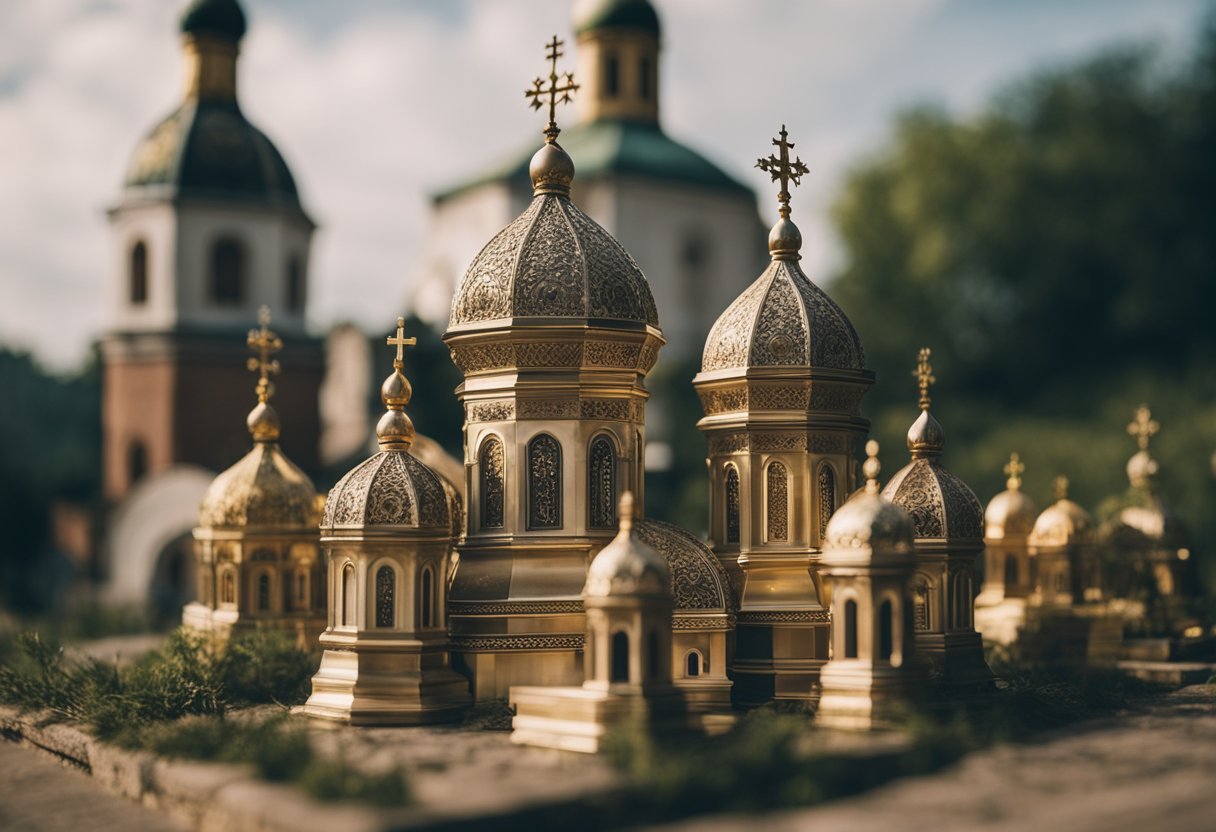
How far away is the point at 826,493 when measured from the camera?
1516 centimetres

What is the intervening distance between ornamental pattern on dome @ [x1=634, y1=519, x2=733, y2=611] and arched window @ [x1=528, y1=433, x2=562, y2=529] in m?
0.77

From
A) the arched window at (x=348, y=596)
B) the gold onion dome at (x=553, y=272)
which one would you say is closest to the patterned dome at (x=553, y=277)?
the gold onion dome at (x=553, y=272)

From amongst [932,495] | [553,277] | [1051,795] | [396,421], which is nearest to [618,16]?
[932,495]

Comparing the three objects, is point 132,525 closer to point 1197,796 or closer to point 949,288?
point 949,288

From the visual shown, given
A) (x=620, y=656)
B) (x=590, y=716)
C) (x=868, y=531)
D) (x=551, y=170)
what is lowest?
(x=590, y=716)

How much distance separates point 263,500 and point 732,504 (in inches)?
225

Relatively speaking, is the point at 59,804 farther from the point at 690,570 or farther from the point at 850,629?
the point at 850,629

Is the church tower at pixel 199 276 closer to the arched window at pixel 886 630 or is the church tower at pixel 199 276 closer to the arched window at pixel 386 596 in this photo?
the arched window at pixel 386 596

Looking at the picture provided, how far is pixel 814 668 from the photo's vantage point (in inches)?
564

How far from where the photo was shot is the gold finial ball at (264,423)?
18.4m

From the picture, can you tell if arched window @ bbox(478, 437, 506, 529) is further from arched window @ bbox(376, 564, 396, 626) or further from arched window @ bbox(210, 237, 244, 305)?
arched window @ bbox(210, 237, 244, 305)

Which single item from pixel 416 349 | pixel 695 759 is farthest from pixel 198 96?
pixel 695 759

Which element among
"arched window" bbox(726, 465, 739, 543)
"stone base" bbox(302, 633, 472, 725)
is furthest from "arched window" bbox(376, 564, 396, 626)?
"arched window" bbox(726, 465, 739, 543)

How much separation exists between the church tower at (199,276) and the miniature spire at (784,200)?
19.3 m
